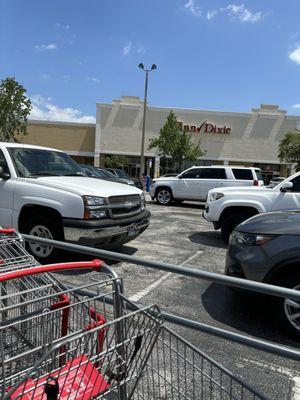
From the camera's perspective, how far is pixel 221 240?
30.5ft

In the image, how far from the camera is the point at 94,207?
598 centimetres

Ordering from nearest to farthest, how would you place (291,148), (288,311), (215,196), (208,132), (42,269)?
1. (42,269)
2. (288,311)
3. (215,196)
4. (291,148)
5. (208,132)

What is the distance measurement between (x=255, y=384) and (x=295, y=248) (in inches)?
57.9

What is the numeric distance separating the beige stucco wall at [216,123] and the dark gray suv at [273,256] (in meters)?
42.8

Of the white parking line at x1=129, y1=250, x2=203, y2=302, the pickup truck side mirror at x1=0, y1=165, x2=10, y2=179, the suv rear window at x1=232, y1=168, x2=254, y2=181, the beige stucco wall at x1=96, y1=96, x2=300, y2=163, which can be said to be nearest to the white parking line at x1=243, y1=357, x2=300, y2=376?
the white parking line at x1=129, y1=250, x2=203, y2=302

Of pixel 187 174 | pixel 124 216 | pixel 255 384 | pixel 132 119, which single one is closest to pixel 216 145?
pixel 132 119

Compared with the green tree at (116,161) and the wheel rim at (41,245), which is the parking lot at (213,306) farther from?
the green tree at (116,161)

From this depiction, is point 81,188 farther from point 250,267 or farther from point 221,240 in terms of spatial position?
point 221,240

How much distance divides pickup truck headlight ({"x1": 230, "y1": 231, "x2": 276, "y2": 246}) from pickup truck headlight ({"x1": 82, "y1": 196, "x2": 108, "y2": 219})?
7.19 feet

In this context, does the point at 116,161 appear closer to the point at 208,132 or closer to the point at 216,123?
the point at 208,132

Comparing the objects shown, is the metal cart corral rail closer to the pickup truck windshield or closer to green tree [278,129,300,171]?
the pickup truck windshield

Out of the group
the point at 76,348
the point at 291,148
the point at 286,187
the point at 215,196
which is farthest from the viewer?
the point at 291,148

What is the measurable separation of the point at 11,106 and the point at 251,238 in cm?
2336

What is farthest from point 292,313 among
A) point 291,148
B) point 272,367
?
point 291,148
